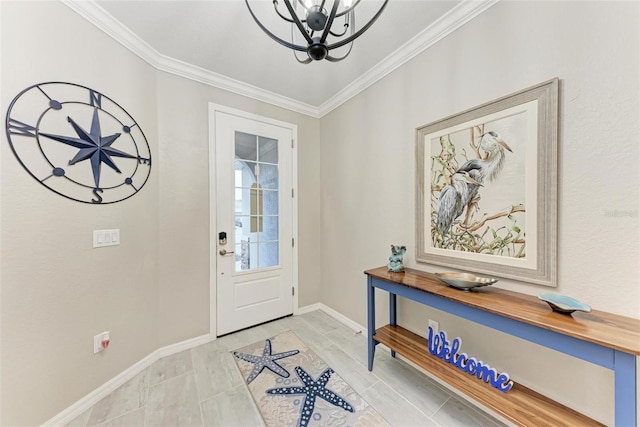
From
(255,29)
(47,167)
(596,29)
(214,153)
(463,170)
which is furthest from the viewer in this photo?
(214,153)

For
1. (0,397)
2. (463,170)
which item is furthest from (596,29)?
(0,397)

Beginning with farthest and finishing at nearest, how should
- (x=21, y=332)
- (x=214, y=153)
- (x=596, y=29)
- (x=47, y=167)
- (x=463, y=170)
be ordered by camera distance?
(x=214, y=153)
(x=463, y=170)
(x=47, y=167)
(x=21, y=332)
(x=596, y=29)

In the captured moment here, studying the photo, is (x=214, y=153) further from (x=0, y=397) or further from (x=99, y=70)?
(x=0, y=397)

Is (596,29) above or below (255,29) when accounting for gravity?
below

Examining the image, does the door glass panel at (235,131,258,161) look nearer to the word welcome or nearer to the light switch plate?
the light switch plate

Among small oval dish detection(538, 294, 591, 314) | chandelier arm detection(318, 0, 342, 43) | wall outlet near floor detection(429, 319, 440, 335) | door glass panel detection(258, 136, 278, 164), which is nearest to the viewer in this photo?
chandelier arm detection(318, 0, 342, 43)

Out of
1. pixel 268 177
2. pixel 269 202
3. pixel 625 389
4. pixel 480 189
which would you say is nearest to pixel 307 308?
pixel 269 202

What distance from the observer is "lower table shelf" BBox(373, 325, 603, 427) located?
3.38 ft

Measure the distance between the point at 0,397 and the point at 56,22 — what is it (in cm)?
206

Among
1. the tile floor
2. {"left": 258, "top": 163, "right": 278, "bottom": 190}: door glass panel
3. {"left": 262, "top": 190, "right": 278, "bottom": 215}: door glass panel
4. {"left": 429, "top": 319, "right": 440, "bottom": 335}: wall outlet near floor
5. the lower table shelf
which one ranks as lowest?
the tile floor

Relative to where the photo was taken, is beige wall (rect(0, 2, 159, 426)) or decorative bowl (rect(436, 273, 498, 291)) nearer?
beige wall (rect(0, 2, 159, 426))

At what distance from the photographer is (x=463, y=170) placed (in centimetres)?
150

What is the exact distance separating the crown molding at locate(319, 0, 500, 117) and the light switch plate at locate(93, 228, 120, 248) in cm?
243

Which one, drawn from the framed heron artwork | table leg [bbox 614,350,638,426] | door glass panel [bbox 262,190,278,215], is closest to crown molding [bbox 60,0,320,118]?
door glass panel [bbox 262,190,278,215]
